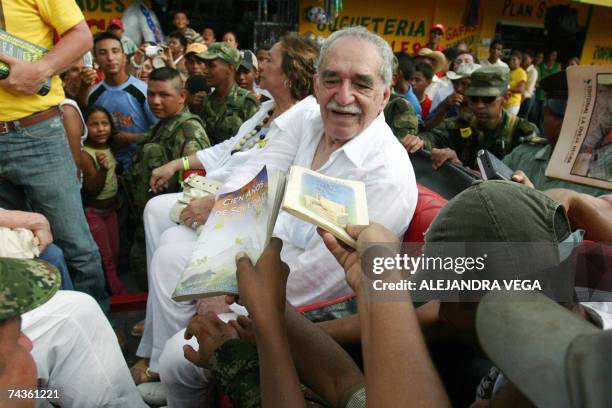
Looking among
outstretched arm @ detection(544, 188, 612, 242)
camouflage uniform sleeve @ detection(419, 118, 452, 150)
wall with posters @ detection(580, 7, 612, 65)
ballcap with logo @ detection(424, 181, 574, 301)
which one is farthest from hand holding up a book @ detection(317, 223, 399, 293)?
wall with posters @ detection(580, 7, 612, 65)

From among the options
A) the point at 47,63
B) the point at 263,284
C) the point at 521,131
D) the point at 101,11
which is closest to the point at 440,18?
the point at 101,11

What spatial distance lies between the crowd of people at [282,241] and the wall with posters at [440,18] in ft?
20.1

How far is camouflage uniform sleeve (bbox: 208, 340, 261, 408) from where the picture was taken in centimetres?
125

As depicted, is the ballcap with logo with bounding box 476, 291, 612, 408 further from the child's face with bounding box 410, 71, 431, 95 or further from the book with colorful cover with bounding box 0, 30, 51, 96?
the child's face with bounding box 410, 71, 431, 95

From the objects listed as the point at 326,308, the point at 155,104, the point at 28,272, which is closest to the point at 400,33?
the point at 155,104

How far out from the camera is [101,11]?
7.62 m

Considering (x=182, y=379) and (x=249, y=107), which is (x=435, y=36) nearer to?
(x=249, y=107)

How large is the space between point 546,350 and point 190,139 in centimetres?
314

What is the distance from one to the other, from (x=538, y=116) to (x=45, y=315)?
9733 mm

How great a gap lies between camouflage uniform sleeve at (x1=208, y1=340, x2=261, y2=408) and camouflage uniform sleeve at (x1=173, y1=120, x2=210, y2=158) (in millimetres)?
2287

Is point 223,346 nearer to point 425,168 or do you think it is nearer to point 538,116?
point 425,168

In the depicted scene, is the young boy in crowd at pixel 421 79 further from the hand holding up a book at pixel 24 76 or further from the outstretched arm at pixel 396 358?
the outstretched arm at pixel 396 358

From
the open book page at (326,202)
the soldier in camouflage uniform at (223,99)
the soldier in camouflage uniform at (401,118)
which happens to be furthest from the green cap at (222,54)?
the open book page at (326,202)

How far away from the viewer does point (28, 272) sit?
3.83 feet
